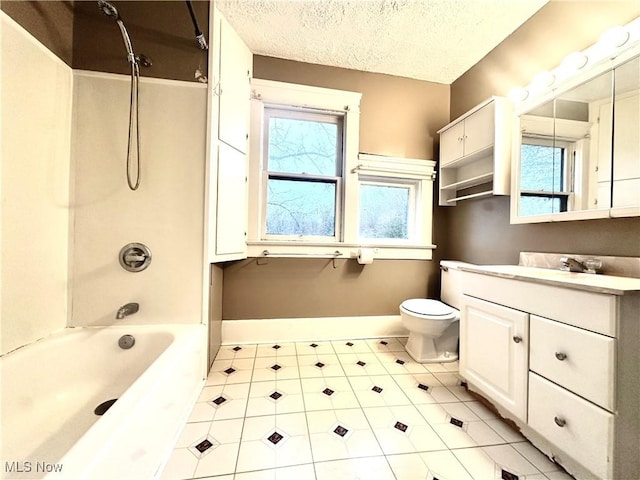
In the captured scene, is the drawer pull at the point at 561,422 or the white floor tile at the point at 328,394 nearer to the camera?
the drawer pull at the point at 561,422

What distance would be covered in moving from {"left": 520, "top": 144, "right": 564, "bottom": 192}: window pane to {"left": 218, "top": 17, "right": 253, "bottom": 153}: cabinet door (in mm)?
2000

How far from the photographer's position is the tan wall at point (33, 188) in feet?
3.49

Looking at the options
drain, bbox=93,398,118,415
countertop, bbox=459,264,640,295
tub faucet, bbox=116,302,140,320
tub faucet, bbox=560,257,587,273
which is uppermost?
tub faucet, bbox=560,257,587,273

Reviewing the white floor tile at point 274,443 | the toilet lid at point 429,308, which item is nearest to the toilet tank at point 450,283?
the toilet lid at point 429,308

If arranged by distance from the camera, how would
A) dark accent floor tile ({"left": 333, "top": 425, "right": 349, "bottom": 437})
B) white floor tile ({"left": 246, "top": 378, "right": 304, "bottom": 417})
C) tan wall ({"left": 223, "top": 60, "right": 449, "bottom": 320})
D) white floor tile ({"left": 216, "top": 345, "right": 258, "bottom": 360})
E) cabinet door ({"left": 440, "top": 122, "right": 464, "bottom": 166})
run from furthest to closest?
1. tan wall ({"left": 223, "top": 60, "right": 449, "bottom": 320})
2. cabinet door ({"left": 440, "top": 122, "right": 464, "bottom": 166})
3. white floor tile ({"left": 216, "top": 345, "right": 258, "bottom": 360})
4. white floor tile ({"left": 246, "top": 378, "right": 304, "bottom": 417})
5. dark accent floor tile ({"left": 333, "top": 425, "right": 349, "bottom": 437})

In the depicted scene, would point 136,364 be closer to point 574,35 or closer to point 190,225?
point 190,225

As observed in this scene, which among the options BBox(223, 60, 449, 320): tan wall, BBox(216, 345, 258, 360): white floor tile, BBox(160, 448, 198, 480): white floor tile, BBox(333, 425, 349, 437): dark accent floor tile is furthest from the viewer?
BBox(223, 60, 449, 320): tan wall

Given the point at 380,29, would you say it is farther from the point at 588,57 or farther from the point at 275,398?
the point at 275,398

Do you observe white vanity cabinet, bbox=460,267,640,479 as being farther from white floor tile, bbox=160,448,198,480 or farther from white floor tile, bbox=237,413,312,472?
white floor tile, bbox=160,448,198,480

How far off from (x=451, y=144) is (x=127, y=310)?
8.95 feet

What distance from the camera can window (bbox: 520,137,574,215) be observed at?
4.39 ft

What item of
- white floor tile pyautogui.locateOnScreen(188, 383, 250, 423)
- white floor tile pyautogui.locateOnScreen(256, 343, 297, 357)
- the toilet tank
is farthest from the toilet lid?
white floor tile pyautogui.locateOnScreen(188, 383, 250, 423)

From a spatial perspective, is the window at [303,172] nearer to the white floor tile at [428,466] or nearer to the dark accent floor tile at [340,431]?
the dark accent floor tile at [340,431]

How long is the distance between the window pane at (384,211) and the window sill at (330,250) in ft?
0.52
